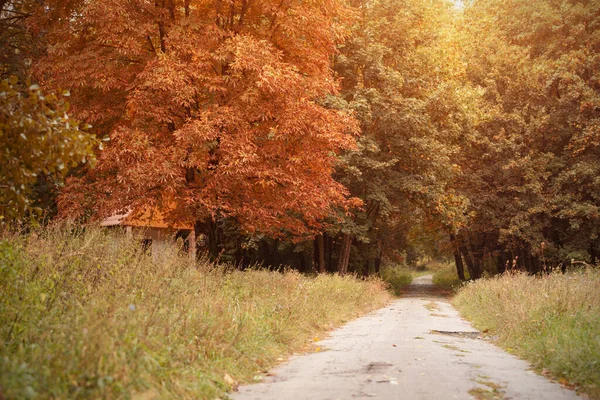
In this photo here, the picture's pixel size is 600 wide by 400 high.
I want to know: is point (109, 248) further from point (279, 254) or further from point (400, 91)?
point (279, 254)

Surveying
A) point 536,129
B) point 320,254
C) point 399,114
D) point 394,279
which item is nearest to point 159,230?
point 399,114

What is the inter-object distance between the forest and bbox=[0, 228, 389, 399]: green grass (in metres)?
1.09

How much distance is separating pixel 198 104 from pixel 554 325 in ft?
32.2

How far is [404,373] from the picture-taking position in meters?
7.40

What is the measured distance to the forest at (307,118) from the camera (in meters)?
13.3

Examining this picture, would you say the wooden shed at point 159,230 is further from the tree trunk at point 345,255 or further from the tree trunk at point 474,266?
the tree trunk at point 474,266

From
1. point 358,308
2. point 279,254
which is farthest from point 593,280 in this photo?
point 279,254

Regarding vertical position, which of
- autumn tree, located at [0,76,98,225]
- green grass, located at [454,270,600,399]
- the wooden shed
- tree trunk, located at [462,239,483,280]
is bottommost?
tree trunk, located at [462,239,483,280]

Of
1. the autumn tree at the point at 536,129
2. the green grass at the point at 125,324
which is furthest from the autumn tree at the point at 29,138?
the autumn tree at the point at 536,129

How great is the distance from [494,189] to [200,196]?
22072mm

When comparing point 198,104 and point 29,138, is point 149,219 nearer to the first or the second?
point 198,104

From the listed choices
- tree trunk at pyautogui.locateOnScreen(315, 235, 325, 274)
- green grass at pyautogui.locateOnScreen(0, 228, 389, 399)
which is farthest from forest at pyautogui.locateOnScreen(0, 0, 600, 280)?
green grass at pyautogui.locateOnScreen(0, 228, 389, 399)

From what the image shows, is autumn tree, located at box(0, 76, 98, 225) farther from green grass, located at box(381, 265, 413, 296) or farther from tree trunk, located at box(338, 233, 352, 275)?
green grass, located at box(381, 265, 413, 296)

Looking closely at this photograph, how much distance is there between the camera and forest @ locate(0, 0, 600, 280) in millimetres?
13281
